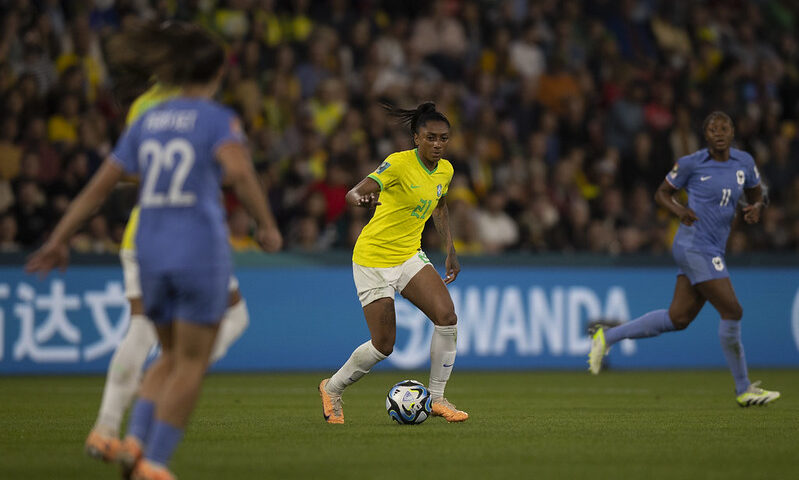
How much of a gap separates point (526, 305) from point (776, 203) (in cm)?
593

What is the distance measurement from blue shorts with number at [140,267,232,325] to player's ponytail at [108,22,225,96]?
95 cm

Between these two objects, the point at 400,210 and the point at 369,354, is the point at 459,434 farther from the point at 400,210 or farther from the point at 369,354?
the point at 400,210

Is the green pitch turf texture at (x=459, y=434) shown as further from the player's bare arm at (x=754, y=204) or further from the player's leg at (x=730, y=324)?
the player's bare arm at (x=754, y=204)

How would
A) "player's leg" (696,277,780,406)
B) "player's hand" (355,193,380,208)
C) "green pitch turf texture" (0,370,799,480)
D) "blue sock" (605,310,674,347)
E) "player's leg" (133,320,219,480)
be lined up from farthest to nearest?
"blue sock" (605,310,674,347) < "player's leg" (696,277,780,406) < "player's hand" (355,193,380,208) < "green pitch turf texture" (0,370,799,480) < "player's leg" (133,320,219,480)

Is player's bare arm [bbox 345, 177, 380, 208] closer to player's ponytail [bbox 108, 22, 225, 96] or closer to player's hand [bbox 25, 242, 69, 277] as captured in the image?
player's ponytail [bbox 108, 22, 225, 96]

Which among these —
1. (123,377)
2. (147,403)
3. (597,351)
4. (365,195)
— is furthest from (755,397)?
(147,403)

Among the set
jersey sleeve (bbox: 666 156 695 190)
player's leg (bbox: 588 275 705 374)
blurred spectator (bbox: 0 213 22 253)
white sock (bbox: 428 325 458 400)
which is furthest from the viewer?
blurred spectator (bbox: 0 213 22 253)

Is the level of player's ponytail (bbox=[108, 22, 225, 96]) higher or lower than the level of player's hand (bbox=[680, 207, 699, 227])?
higher

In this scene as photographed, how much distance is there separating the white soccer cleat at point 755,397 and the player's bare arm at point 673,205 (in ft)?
5.25

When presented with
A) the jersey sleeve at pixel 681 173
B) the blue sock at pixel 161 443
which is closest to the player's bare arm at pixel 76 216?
the blue sock at pixel 161 443

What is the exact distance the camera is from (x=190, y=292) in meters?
5.62

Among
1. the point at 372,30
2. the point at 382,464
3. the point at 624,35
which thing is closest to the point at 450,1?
the point at 372,30

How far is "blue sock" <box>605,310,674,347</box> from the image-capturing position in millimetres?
12133

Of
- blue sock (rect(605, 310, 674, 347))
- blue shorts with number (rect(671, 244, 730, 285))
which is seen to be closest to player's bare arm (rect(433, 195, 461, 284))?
blue shorts with number (rect(671, 244, 730, 285))
